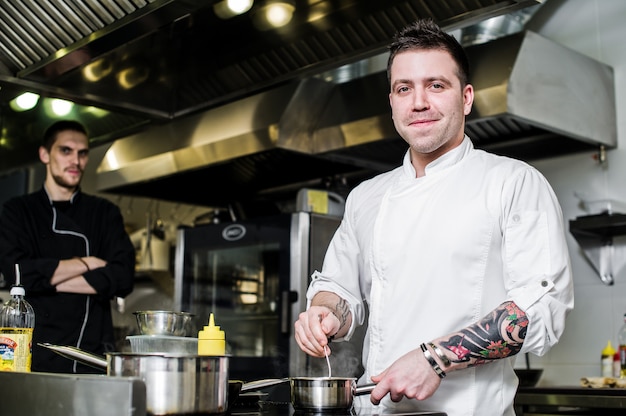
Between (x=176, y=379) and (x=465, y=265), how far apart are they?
2.34 feet

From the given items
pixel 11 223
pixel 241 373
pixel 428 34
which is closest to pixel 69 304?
pixel 11 223

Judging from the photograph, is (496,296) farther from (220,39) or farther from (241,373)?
(241,373)

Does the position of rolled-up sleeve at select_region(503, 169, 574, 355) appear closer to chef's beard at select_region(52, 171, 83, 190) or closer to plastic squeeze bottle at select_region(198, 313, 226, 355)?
plastic squeeze bottle at select_region(198, 313, 226, 355)

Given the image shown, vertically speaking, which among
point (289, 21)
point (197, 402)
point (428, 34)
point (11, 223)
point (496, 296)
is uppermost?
point (289, 21)

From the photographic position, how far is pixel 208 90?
130 inches

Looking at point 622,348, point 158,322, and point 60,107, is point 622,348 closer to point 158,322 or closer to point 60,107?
point 158,322

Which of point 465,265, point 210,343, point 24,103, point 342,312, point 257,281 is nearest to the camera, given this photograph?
point 210,343

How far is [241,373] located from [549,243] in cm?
222

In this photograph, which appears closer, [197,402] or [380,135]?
[197,402]

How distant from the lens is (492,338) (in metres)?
1.51

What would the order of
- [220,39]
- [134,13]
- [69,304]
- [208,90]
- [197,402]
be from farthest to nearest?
[208,90]
[220,39]
[69,304]
[134,13]
[197,402]

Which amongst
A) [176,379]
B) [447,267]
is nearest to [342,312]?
[447,267]

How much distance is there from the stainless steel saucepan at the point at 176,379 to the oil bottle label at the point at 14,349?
0.55m

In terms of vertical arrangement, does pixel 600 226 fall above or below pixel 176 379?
above
